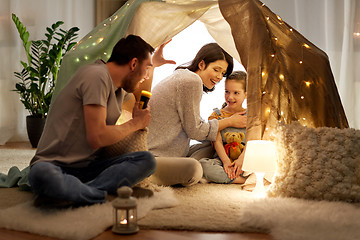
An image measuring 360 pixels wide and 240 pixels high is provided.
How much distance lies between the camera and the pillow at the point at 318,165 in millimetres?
2105

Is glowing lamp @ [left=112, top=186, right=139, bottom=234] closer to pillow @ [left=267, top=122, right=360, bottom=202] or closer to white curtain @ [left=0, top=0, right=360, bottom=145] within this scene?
pillow @ [left=267, top=122, right=360, bottom=202]

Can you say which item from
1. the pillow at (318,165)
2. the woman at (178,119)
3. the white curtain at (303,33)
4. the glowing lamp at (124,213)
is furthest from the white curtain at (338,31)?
the glowing lamp at (124,213)

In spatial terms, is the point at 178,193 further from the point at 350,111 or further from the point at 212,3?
the point at 350,111

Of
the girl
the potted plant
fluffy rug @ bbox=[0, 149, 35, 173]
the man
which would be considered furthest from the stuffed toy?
the potted plant

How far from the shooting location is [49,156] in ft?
6.61

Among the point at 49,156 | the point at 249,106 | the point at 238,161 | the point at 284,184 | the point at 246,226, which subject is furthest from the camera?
the point at 238,161

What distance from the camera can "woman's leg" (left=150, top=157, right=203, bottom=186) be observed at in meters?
2.43

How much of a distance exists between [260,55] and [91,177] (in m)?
1.11

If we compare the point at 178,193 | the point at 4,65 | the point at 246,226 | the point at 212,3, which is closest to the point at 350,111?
the point at 212,3

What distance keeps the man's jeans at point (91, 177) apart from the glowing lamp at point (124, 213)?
23cm

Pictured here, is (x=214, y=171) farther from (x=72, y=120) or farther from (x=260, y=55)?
(x=72, y=120)

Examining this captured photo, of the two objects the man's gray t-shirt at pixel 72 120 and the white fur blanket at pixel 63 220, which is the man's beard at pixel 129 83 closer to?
the man's gray t-shirt at pixel 72 120

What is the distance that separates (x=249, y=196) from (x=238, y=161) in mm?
334

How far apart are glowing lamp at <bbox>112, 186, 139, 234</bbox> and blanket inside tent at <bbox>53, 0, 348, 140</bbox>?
37.7 inches
